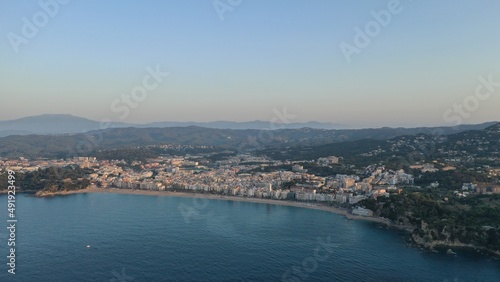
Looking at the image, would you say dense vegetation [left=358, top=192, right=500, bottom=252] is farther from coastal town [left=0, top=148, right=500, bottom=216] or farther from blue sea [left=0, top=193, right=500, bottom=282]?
coastal town [left=0, top=148, right=500, bottom=216]

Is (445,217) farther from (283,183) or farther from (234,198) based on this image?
(283,183)

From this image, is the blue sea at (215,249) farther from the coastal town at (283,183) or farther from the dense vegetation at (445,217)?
the coastal town at (283,183)

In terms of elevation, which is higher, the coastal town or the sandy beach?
the coastal town

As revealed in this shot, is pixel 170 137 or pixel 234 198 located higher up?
pixel 170 137

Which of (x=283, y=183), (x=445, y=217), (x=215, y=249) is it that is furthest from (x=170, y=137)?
(x=445, y=217)

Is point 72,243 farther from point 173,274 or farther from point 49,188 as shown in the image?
point 49,188

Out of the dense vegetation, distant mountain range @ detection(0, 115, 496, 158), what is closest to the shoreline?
the dense vegetation

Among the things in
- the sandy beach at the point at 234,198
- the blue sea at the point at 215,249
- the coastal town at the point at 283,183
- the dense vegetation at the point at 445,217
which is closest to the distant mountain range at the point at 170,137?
the coastal town at the point at 283,183

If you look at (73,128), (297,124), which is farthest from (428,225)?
(73,128)
